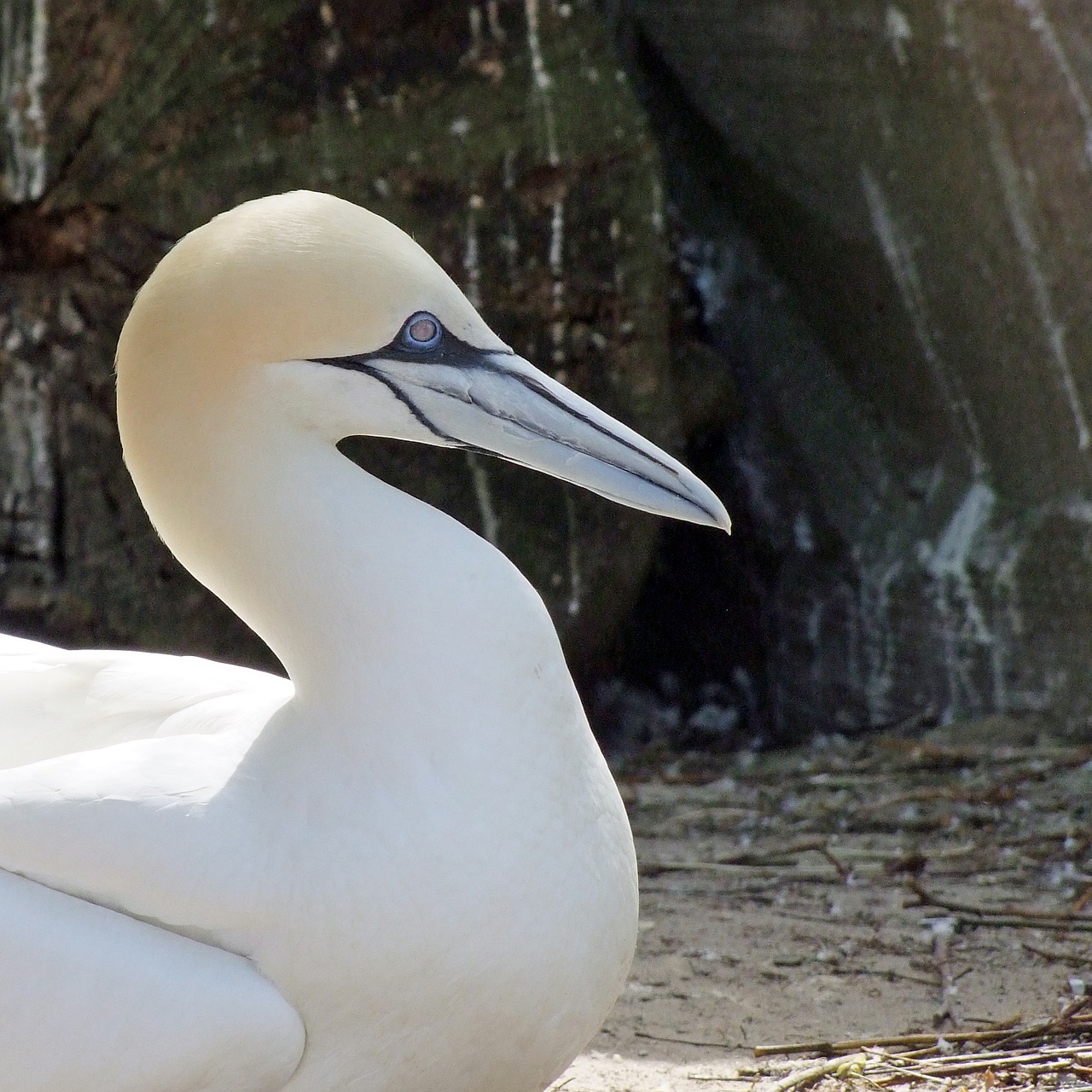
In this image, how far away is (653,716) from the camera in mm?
6336

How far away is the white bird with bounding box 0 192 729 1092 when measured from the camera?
8.05ft

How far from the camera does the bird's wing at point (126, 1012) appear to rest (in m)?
2.42

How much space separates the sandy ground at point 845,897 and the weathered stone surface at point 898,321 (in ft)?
1.08

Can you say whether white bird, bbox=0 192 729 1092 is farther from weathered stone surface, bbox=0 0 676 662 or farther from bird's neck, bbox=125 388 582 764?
weathered stone surface, bbox=0 0 676 662

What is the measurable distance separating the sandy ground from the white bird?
1004 millimetres

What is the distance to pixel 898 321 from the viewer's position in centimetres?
559

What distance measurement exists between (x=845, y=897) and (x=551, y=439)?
217 centimetres

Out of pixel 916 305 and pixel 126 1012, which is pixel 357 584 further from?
pixel 916 305

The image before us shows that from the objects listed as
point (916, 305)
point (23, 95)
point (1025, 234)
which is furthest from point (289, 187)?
point (1025, 234)

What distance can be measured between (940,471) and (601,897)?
3.40 metres

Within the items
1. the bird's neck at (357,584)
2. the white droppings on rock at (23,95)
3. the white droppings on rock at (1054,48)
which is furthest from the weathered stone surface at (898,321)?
the bird's neck at (357,584)

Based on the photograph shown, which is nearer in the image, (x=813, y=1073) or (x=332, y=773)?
(x=332, y=773)

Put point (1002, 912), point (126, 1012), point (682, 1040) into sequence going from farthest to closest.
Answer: point (1002, 912) → point (682, 1040) → point (126, 1012)

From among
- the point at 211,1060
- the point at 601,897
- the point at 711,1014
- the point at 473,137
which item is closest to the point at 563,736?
the point at 601,897
